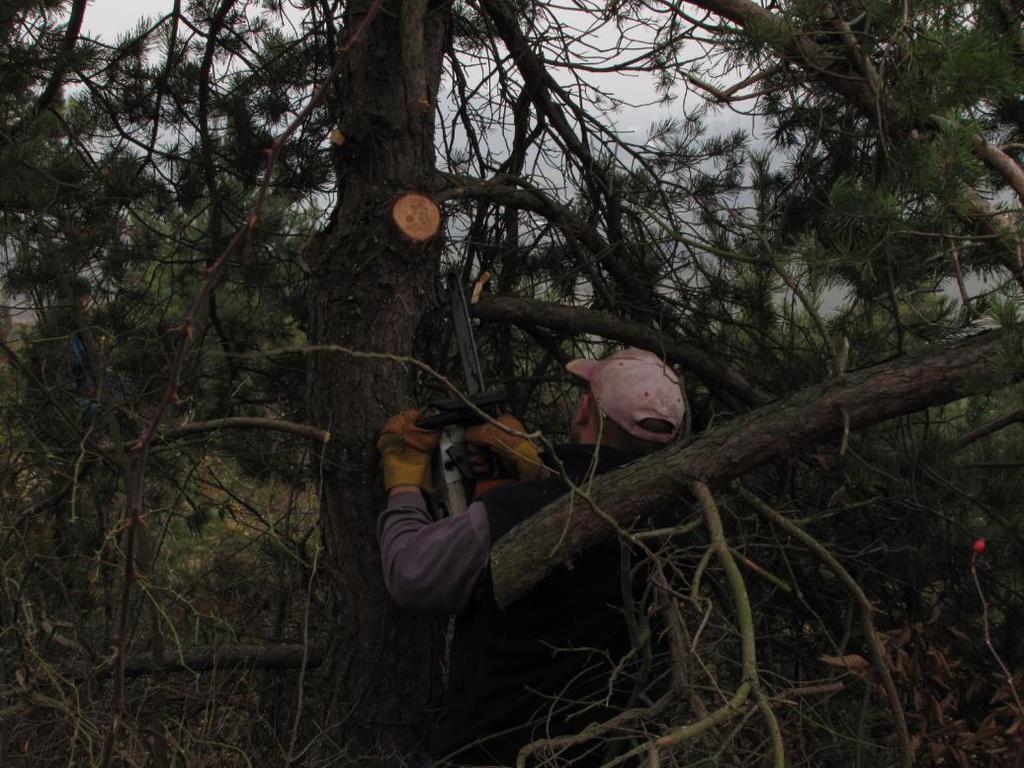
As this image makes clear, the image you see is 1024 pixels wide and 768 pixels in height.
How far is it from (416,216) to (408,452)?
2.18ft

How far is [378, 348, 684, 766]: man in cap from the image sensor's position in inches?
92.7

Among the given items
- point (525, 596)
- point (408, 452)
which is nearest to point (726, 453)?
point (525, 596)

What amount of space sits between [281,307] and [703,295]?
1.76 meters

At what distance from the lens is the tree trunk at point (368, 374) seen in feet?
9.17

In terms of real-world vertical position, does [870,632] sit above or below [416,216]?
below

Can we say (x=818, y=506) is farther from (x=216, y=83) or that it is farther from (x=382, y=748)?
(x=216, y=83)

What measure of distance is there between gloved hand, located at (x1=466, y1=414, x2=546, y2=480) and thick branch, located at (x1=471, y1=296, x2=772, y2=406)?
630 mm

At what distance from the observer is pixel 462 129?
166 inches

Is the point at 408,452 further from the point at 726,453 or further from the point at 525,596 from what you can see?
the point at 726,453

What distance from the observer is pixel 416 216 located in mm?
2789

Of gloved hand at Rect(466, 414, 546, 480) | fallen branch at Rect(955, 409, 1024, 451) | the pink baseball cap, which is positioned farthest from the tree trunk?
fallen branch at Rect(955, 409, 1024, 451)

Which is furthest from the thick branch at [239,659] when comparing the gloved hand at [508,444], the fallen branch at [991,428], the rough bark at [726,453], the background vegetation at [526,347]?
the fallen branch at [991,428]

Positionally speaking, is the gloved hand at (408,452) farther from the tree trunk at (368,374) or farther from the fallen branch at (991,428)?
the fallen branch at (991,428)

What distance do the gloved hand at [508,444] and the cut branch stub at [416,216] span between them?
1.87 ft
